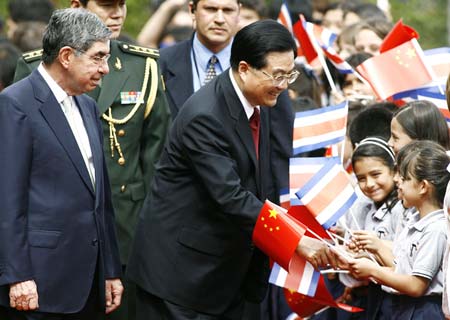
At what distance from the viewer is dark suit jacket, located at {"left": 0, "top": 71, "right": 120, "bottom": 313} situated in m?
6.07

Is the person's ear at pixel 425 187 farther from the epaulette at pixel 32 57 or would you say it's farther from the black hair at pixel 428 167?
the epaulette at pixel 32 57

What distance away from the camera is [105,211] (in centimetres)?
673

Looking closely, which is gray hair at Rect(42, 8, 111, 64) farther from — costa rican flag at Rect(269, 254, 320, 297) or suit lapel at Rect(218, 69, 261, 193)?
costa rican flag at Rect(269, 254, 320, 297)

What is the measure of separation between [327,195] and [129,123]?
1575mm

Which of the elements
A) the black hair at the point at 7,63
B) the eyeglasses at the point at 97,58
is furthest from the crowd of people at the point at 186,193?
the black hair at the point at 7,63

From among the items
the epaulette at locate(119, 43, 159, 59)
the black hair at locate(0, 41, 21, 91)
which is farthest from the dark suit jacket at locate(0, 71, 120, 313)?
the black hair at locate(0, 41, 21, 91)

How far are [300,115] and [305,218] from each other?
0.91 metres

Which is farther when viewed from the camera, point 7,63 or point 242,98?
point 7,63

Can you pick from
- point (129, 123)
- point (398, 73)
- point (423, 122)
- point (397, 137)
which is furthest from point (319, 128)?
point (129, 123)

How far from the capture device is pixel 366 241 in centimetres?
663

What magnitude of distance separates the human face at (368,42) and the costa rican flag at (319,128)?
2.62 meters

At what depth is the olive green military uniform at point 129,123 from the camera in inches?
293

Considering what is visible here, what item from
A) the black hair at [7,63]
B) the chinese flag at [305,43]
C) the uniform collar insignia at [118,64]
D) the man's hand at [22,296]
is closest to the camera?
the man's hand at [22,296]

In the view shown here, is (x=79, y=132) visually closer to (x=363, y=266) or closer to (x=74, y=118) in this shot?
(x=74, y=118)
